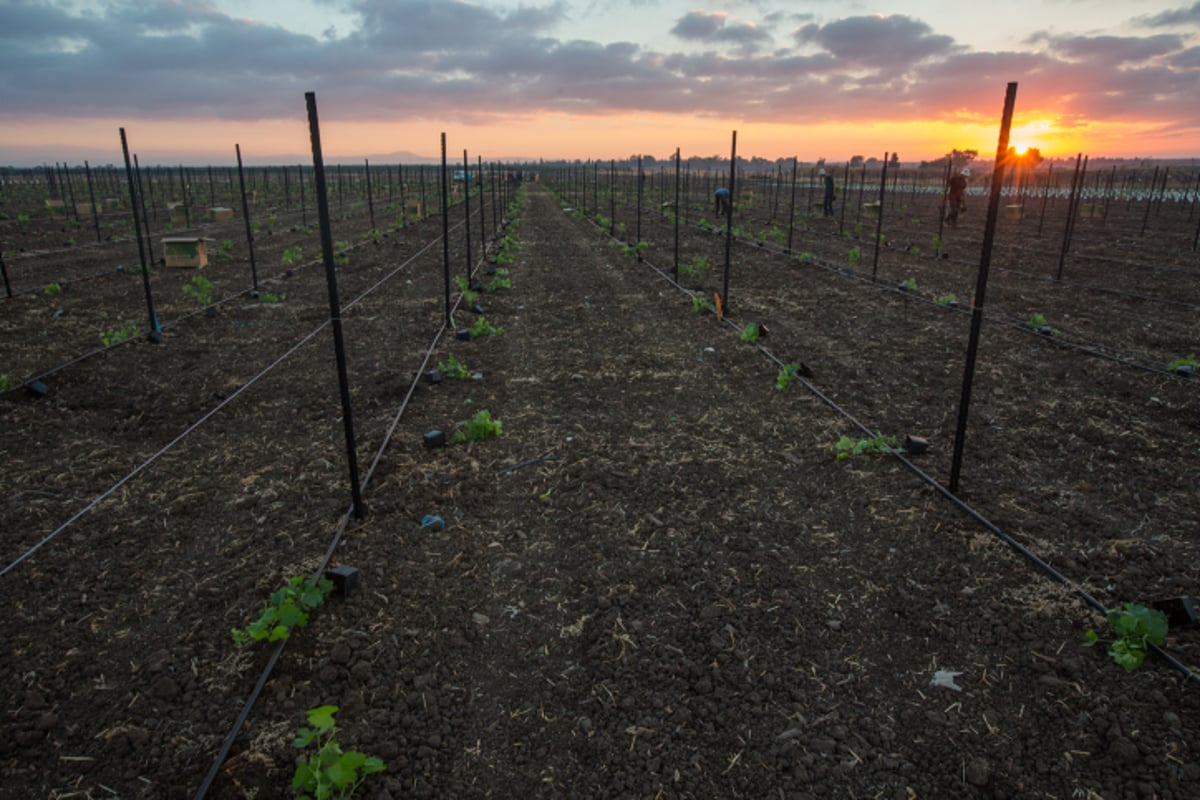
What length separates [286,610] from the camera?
3.71 m

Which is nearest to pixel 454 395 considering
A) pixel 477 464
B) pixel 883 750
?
pixel 477 464

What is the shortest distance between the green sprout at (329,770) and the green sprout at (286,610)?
3.09 feet

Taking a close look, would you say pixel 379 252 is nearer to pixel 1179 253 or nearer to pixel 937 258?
pixel 937 258

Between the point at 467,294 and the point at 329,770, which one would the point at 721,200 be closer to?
the point at 467,294

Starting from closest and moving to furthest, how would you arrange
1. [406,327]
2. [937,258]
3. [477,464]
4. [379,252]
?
[477,464] → [406,327] → [937,258] → [379,252]

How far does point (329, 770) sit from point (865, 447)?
482cm

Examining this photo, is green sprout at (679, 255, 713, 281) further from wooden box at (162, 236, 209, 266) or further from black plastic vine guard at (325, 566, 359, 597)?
black plastic vine guard at (325, 566, 359, 597)

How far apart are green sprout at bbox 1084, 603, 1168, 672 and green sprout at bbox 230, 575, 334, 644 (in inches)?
168

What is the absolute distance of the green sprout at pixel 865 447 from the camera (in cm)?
580

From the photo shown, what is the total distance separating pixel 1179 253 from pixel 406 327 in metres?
20.4

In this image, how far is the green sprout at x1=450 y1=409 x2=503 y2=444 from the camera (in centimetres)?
638

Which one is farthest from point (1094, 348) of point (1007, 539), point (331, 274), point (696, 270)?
point (331, 274)

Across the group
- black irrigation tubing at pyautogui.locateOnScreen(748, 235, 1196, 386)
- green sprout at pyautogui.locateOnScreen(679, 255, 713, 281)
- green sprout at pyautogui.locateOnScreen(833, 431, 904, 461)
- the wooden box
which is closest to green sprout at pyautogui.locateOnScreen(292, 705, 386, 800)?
green sprout at pyautogui.locateOnScreen(833, 431, 904, 461)

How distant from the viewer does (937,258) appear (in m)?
17.1
